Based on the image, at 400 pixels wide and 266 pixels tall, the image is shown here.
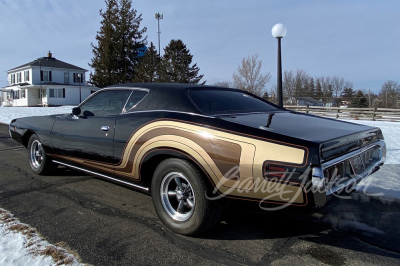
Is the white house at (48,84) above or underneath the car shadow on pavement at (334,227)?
above

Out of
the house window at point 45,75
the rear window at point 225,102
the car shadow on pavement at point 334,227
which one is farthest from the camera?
the house window at point 45,75

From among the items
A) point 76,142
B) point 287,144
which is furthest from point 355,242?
point 76,142

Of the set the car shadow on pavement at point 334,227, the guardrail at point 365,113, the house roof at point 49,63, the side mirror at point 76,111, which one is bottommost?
the car shadow on pavement at point 334,227

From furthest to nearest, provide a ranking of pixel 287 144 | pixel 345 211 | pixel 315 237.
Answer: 1. pixel 345 211
2. pixel 315 237
3. pixel 287 144

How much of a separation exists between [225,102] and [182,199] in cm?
122

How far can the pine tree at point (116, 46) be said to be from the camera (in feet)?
117

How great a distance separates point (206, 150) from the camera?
2.56 m

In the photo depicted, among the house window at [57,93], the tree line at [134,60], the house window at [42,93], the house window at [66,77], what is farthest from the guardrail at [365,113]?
the house window at [66,77]

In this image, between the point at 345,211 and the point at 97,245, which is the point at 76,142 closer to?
the point at 97,245

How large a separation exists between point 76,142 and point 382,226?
3.61 meters

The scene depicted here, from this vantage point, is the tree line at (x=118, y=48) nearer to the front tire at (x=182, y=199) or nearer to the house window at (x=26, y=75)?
the house window at (x=26, y=75)

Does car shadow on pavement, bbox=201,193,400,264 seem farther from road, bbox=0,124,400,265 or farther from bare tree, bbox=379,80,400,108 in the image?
bare tree, bbox=379,80,400,108

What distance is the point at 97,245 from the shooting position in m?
2.62

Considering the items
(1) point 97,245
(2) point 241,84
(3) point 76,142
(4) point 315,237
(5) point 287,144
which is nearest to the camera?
(5) point 287,144
